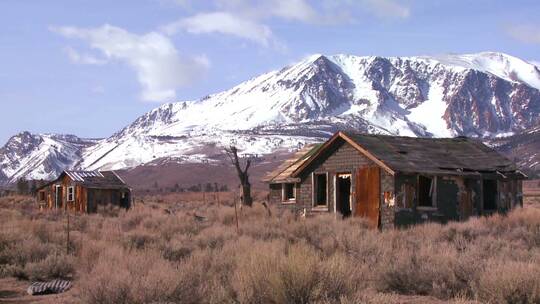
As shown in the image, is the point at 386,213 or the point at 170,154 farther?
the point at 170,154

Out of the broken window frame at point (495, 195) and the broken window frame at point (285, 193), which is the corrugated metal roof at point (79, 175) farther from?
the broken window frame at point (495, 195)

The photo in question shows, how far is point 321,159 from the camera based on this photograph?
2627 cm

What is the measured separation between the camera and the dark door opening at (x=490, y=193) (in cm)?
2616

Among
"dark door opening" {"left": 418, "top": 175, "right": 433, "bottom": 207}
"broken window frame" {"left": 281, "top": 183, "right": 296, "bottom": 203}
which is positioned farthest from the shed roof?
"broken window frame" {"left": 281, "top": 183, "right": 296, "bottom": 203}

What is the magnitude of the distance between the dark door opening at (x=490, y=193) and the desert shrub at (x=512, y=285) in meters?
17.5

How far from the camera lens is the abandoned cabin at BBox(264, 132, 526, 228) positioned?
23.0 meters

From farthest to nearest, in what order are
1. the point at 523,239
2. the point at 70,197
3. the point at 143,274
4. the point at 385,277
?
the point at 70,197 → the point at 523,239 → the point at 385,277 → the point at 143,274

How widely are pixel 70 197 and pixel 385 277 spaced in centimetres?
3513

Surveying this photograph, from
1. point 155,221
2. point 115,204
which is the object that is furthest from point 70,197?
point 155,221

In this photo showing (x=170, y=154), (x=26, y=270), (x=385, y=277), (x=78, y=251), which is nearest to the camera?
(x=385, y=277)

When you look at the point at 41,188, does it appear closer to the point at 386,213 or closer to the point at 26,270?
the point at 386,213

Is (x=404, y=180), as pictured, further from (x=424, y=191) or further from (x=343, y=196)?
(x=343, y=196)

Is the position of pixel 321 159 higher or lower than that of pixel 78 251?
higher

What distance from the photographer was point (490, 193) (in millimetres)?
26438
